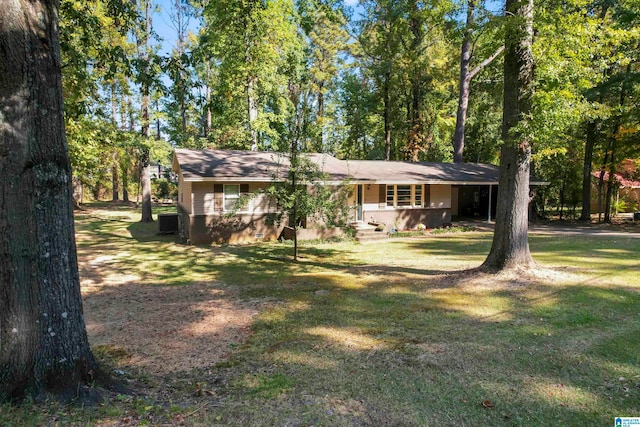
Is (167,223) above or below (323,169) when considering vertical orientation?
below

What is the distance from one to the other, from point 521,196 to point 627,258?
508cm

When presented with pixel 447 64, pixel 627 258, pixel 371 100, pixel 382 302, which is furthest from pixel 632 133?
pixel 382 302

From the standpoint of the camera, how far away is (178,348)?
17.8 feet

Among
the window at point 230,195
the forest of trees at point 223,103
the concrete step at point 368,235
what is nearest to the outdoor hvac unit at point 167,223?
the forest of trees at point 223,103

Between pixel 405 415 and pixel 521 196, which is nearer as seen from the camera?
pixel 405 415

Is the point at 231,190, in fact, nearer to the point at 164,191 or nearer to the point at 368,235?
the point at 368,235

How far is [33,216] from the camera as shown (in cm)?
A: 331

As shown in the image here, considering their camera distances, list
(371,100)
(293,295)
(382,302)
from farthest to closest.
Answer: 1. (371,100)
2. (293,295)
3. (382,302)

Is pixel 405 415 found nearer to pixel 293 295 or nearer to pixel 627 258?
pixel 293 295

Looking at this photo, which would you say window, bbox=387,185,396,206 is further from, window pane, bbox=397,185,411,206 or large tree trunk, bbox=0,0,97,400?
large tree trunk, bbox=0,0,97,400

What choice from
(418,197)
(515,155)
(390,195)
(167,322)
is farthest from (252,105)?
(167,322)

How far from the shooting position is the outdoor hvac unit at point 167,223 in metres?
19.0

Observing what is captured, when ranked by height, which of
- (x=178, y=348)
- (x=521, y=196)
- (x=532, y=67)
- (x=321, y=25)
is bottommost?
(x=178, y=348)

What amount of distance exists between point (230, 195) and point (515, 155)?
1128cm
